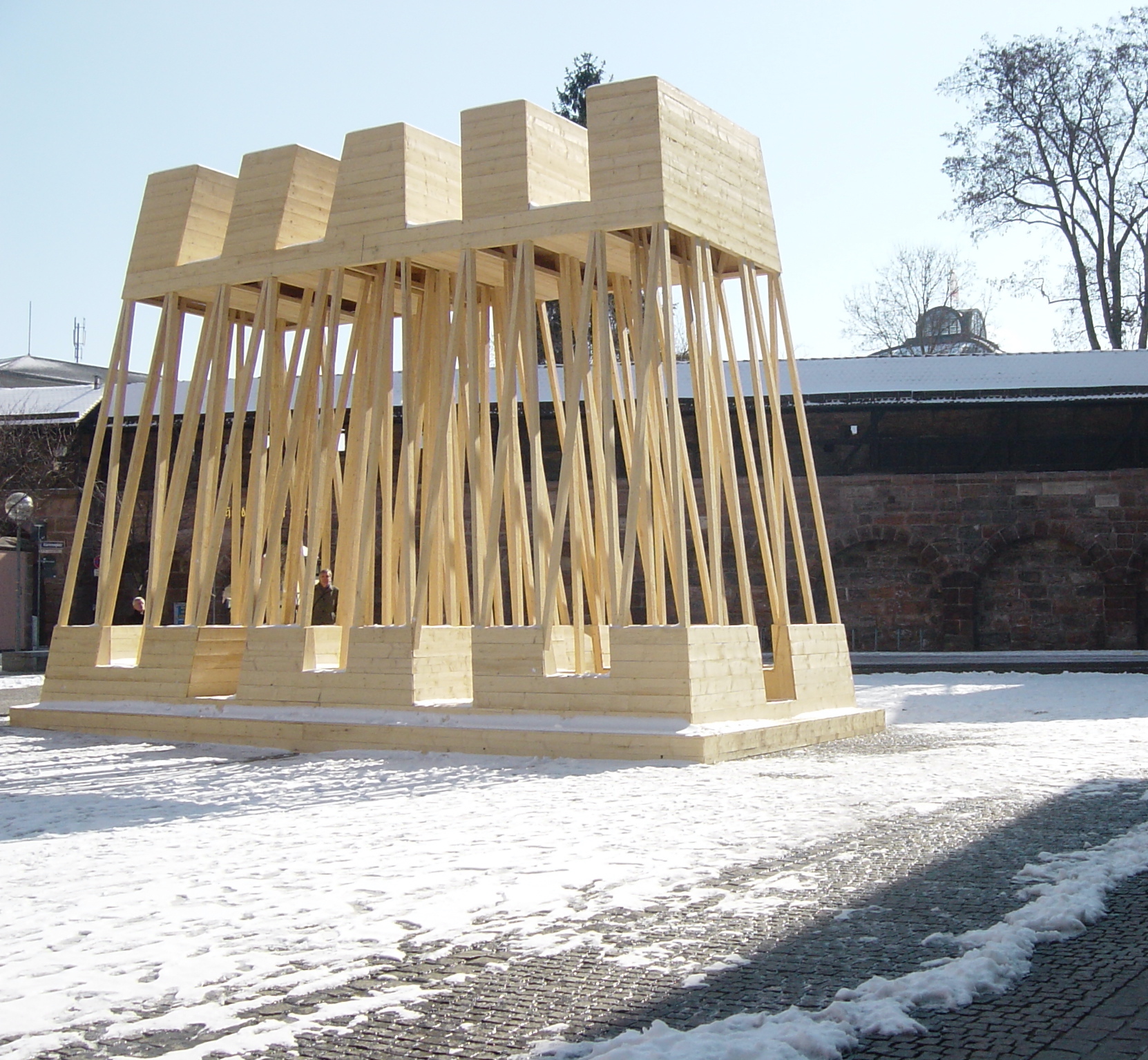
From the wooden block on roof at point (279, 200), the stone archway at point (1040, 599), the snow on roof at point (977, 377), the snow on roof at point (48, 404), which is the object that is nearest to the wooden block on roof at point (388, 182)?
the wooden block on roof at point (279, 200)

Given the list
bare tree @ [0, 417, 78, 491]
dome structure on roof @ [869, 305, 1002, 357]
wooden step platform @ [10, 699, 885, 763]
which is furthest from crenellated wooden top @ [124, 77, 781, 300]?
dome structure on roof @ [869, 305, 1002, 357]

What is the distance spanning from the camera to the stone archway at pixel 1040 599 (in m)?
21.0

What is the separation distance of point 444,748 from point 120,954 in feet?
18.0

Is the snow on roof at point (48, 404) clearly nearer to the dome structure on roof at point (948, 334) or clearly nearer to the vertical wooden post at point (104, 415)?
the vertical wooden post at point (104, 415)

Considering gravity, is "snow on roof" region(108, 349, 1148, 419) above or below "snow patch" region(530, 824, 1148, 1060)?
above

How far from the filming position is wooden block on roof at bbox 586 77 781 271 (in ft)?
31.6

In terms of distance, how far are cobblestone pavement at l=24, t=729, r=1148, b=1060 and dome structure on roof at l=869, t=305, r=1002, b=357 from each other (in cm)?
2803

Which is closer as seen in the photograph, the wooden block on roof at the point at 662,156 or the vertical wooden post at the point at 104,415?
the wooden block on roof at the point at 662,156

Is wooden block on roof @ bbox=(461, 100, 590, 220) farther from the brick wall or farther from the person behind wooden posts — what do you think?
the brick wall

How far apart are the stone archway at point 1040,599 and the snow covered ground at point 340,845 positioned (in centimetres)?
1103

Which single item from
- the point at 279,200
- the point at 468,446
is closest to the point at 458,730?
the point at 468,446

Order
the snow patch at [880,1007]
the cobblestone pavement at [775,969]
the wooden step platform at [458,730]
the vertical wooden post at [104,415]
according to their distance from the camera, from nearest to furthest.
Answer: the snow patch at [880,1007] → the cobblestone pavement at [775,969] → the wooden step platform at [458,730] → the vertical wooden post at [104,415]

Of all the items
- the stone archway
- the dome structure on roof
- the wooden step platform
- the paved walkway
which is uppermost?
the dome structure on roof

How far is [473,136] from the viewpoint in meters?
10.4
